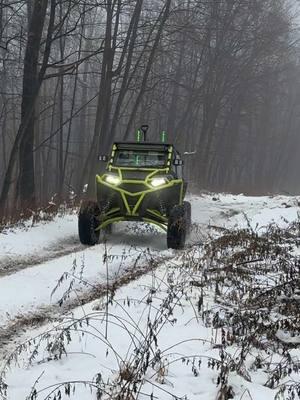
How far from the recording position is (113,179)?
10141mm

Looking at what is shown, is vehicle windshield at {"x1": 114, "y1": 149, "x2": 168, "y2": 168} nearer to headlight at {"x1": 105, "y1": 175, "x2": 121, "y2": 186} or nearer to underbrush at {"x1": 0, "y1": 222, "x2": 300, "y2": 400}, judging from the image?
headlight at {"x1": 105, "y1": 175, "x2": 121, "y2": 186}

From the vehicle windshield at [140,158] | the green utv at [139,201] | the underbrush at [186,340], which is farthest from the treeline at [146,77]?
the underbrush at [186,340]

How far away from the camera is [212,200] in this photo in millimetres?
22609

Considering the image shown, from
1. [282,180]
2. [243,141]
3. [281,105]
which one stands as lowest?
[282,180]

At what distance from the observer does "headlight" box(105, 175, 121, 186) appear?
10039 mm

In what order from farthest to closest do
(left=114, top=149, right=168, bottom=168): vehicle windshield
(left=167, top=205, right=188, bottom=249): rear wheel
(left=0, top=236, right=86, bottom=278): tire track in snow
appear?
(left=114, top=149, right=168, bottom=168): vehicle windshield → (left=167, top=205, right=188, bottom=249): rear wheel → (left=0, top=236, right=86, bottom=278): tire track in snow

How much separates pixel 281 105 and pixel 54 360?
1921 inches

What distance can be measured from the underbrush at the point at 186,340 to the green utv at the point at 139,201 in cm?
236

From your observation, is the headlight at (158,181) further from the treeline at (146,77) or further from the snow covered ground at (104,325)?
the treeline at (146,77)

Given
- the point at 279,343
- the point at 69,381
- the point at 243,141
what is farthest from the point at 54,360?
the point at 243,141

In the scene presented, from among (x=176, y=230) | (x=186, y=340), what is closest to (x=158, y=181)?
(x=176, y=230)

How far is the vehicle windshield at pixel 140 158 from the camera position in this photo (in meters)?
10.6

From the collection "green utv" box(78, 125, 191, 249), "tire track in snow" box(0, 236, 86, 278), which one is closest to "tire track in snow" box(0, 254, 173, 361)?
"tire track in snow" box(0, 236, 86, 278)

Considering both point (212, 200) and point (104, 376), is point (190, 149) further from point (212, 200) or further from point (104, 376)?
point (104, 376)
